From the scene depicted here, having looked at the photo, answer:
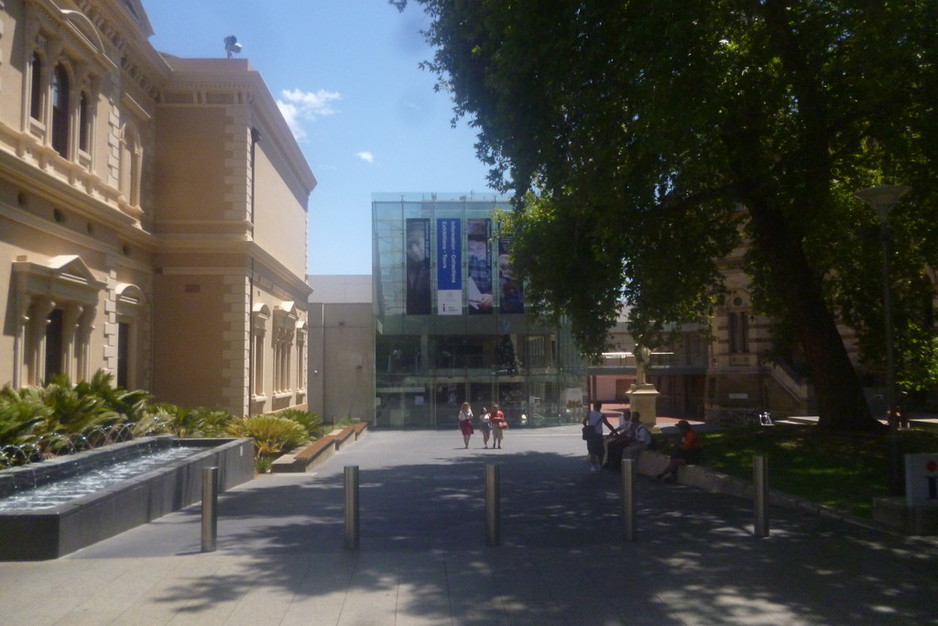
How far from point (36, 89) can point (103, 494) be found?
12023 millimetres

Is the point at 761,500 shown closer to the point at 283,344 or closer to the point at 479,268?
the point at 283,344

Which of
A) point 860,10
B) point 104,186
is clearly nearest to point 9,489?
point 104,186

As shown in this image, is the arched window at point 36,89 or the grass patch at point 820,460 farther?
the arched window at point 36,89

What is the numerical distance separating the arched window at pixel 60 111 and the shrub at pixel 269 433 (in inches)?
317

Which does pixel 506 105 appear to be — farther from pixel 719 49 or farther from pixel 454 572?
pixel 454 572

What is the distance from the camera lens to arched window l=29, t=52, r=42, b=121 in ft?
61.7

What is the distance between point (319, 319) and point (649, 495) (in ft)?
114

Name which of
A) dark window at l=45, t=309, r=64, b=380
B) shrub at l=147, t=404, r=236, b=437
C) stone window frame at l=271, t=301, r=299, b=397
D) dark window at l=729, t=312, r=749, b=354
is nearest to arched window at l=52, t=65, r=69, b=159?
dark window at l=45, t=309, r=64, b=380

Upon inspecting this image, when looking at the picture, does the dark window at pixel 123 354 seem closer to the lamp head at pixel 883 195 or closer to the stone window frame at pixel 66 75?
the stone window frame at pixel 66 75

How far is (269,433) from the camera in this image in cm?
2353

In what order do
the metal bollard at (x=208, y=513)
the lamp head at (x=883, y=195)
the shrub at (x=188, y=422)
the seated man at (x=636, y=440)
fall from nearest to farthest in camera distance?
1. the metal bollard at (x=208, y=513)
2. the lamp head at (x=883, y=195)
3. the seated man at (x=636, y=440)
4. the shrub at (x=188, y=422)

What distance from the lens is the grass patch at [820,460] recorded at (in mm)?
13336

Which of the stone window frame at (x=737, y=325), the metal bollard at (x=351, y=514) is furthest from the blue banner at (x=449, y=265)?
the metal bollard at (x=351, y=514)

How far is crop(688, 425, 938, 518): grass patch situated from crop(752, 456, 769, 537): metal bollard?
83.0 inches
